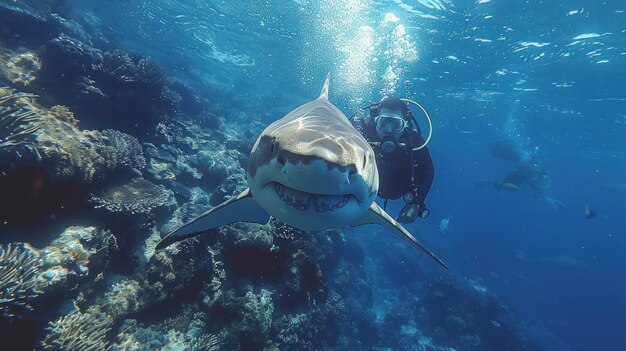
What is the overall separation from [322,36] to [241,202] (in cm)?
2255

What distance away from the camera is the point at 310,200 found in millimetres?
1810

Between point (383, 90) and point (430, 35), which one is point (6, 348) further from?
point (383, 90)

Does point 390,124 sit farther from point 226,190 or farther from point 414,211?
point 226,190

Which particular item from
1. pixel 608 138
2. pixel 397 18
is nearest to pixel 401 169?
pixel 397 18

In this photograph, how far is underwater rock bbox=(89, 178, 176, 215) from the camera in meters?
5.35

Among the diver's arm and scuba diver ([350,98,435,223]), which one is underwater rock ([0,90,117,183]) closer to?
scuba diver ([350,98,435,223])

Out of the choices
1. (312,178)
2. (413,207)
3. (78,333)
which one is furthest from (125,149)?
(312,178)

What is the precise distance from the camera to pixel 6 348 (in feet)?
11.5

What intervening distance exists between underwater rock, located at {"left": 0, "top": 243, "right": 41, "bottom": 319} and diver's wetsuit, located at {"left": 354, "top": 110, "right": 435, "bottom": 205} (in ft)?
18.4

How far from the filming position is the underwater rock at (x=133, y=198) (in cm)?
535

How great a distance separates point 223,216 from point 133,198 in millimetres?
3619

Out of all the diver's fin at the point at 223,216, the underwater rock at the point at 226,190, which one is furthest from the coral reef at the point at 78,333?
the underwater rock at the point at 226,190

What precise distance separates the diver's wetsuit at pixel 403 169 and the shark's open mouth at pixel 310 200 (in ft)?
13.3

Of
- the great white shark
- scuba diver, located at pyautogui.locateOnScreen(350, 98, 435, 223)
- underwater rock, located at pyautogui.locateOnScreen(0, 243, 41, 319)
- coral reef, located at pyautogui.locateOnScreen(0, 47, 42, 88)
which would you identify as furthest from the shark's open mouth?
coral reef, located at pyautogui.locateOnScreen(0, 47, 42, 88)
